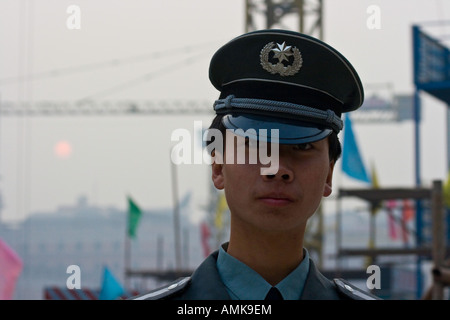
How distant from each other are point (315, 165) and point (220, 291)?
516 millimetres

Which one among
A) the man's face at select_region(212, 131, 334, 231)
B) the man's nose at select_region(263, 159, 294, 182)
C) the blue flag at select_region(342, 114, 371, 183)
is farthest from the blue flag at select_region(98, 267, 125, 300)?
the blue flag at select_region(342, 114, 371, 183)

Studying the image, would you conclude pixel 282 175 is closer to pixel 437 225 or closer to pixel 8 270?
pixel 437 225

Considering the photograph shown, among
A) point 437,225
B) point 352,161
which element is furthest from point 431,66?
point 437,225

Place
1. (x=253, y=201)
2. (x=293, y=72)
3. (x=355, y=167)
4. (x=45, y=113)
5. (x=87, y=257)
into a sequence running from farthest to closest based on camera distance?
1. (x=87, y=257)
2. (x=45, y=113)
3. (x=355, y=167)
4. (x=293, y=72)
5. (x=253, y=201)

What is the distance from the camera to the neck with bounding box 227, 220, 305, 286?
2.94m

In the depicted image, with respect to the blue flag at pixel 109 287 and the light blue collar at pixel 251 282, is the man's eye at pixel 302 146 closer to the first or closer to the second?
the light blue collar at pixel 251 282

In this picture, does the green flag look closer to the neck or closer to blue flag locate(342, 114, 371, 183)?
blue flag locate(342, 114, 371, 183)

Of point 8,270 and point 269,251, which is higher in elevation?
point 269,251

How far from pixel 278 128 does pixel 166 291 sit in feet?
2.24

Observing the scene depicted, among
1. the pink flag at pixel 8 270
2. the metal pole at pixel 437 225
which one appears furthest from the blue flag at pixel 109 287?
the metal pole at pixel 437 225

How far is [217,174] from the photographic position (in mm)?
3047
